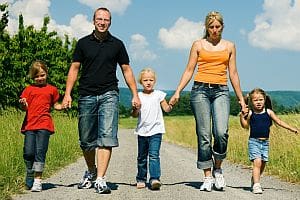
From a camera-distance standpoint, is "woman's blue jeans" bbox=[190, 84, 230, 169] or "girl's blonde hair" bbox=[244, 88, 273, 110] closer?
"woman's blue jeans" bbox=[190, 84, 230, 169]

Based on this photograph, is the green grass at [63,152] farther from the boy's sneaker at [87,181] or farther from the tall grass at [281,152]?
the boy's sneaker at [87,181]

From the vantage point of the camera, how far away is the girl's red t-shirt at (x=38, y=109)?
7.42 m

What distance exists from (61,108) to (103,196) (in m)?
1.34

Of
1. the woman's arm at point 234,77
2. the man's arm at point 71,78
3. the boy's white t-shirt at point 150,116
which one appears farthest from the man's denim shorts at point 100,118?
A: the woman's arm at point 234,77

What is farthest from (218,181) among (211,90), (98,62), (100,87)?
(98,62)

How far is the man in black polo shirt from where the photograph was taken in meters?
7.27

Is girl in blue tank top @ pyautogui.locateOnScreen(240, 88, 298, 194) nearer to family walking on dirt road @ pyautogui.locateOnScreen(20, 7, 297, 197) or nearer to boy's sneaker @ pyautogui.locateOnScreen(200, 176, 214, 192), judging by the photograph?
family walking on dirt road @ pyautogui.locateOnScreen(20, 7, 297, 197)

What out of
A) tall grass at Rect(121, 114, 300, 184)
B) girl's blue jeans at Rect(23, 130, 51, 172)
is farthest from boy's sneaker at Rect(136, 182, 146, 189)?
tall grass at Rect(121, 114, 300, 184)

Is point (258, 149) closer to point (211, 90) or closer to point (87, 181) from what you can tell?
point (211, 90)

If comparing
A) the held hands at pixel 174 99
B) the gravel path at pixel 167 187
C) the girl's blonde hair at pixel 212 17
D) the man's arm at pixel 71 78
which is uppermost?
the girl's blonde hair at pixel 212 17

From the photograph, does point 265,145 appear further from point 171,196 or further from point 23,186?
point 23,186

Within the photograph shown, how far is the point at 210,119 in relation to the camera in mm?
7551

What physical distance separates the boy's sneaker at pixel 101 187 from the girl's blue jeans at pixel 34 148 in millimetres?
826

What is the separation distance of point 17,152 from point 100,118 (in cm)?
315
